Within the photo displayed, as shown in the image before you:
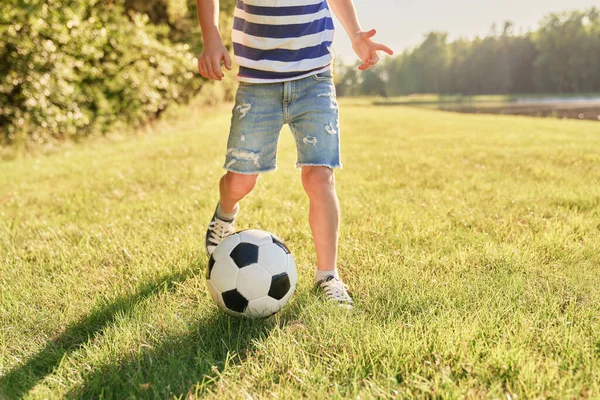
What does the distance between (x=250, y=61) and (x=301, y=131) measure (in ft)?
1.51

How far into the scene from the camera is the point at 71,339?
2107mm

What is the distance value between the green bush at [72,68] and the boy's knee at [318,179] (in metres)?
7.11

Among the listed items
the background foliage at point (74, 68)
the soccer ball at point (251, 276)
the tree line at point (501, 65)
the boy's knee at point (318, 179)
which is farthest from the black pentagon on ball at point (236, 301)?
the tree line at point (501, 65)

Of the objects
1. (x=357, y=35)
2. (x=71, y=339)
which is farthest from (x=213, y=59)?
(x=71, y=339)

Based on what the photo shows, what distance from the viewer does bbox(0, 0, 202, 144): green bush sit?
789 centimetres

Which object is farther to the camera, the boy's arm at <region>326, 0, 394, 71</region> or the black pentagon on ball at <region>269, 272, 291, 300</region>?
the boy's arm at <region>326, 0, 394, 71</region>

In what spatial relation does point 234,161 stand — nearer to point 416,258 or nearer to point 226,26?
point 416,258

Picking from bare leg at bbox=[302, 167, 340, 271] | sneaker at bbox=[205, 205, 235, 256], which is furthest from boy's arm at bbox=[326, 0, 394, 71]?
sneaker at bbox=[205, 205, 235, 256]

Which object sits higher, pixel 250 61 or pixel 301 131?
pixel 250 61

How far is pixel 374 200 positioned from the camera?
4363 millimetres

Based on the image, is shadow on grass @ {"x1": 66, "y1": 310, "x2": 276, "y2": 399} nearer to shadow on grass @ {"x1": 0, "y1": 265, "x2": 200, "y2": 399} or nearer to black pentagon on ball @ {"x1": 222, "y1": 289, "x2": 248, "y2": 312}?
black pentagon on ball @ {"x1": 222, "y1": 289, "x2": 248, "y2": 312}

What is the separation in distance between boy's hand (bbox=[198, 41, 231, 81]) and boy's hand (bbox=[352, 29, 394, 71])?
713mm

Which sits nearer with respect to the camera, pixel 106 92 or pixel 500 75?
pixel 106 92

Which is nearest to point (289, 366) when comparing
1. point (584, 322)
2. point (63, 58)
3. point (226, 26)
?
point (584, 322)
